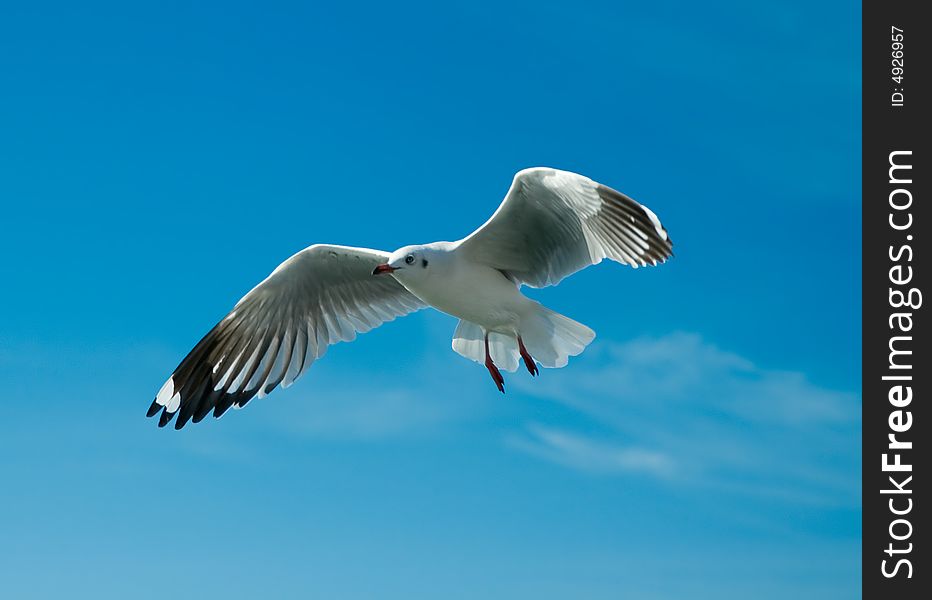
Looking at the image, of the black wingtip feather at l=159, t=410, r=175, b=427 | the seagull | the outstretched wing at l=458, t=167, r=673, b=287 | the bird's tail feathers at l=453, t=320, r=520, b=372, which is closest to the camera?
the outstretched wing at l=458, t=167, r=673, b=287

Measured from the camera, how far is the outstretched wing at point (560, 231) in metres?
5.33

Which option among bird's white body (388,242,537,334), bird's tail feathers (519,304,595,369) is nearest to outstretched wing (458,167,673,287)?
bird's white body (388,242,537,334)

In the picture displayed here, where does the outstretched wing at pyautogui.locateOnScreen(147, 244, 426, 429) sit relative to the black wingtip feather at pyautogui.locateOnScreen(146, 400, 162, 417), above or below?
above

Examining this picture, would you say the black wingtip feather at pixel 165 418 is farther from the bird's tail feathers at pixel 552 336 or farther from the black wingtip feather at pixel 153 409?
the bird's tail feathers at pixel 552 336

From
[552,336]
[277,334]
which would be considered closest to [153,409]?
[277,334]

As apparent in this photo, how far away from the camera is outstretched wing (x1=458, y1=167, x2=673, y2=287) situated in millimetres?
5328

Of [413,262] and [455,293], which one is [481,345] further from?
[413,262]

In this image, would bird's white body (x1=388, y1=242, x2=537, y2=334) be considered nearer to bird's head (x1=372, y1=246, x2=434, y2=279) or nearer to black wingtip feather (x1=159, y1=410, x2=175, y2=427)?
bird's head (x1=372, y1=246, x2=434, y2=279)

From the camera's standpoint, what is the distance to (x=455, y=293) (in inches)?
233
